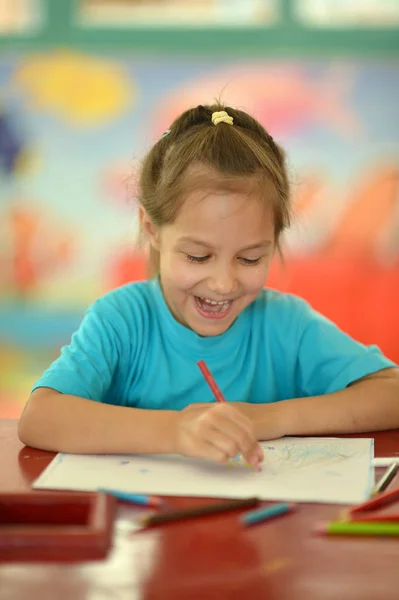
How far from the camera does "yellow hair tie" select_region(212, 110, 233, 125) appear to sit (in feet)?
3.98

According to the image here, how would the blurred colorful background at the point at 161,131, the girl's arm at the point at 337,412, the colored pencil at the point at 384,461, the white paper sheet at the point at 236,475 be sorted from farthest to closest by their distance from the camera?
the blurred colorful background at the point at 161,131 → the girl's arm at the point at 337,412 → the colored pencil at the point at 384,461 → the white paper sheet at the point at 236,475

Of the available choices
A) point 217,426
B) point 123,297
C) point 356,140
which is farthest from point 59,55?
point 217,426

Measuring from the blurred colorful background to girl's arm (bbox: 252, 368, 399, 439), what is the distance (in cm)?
182

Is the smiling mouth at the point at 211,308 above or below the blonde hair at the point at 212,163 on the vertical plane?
below

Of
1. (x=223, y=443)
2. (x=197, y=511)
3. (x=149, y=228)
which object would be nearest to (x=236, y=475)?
(x=223, y=443)

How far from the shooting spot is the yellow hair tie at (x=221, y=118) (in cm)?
121

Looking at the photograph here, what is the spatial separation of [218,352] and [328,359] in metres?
0.16

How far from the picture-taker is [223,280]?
1108 millimetres

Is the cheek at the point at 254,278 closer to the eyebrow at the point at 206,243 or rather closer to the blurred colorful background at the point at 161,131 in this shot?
the eyebrow at the point at 206,243

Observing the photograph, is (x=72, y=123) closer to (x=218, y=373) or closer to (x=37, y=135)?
(x=37, y=135)

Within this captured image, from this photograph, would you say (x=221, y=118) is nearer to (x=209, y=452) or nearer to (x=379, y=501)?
(x=209, y=452)

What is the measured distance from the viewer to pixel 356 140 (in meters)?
3.05

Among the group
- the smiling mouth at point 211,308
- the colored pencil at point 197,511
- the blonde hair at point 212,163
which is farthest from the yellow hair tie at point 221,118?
the colored pencil at point 197,511

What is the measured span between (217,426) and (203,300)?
0.33 meters
